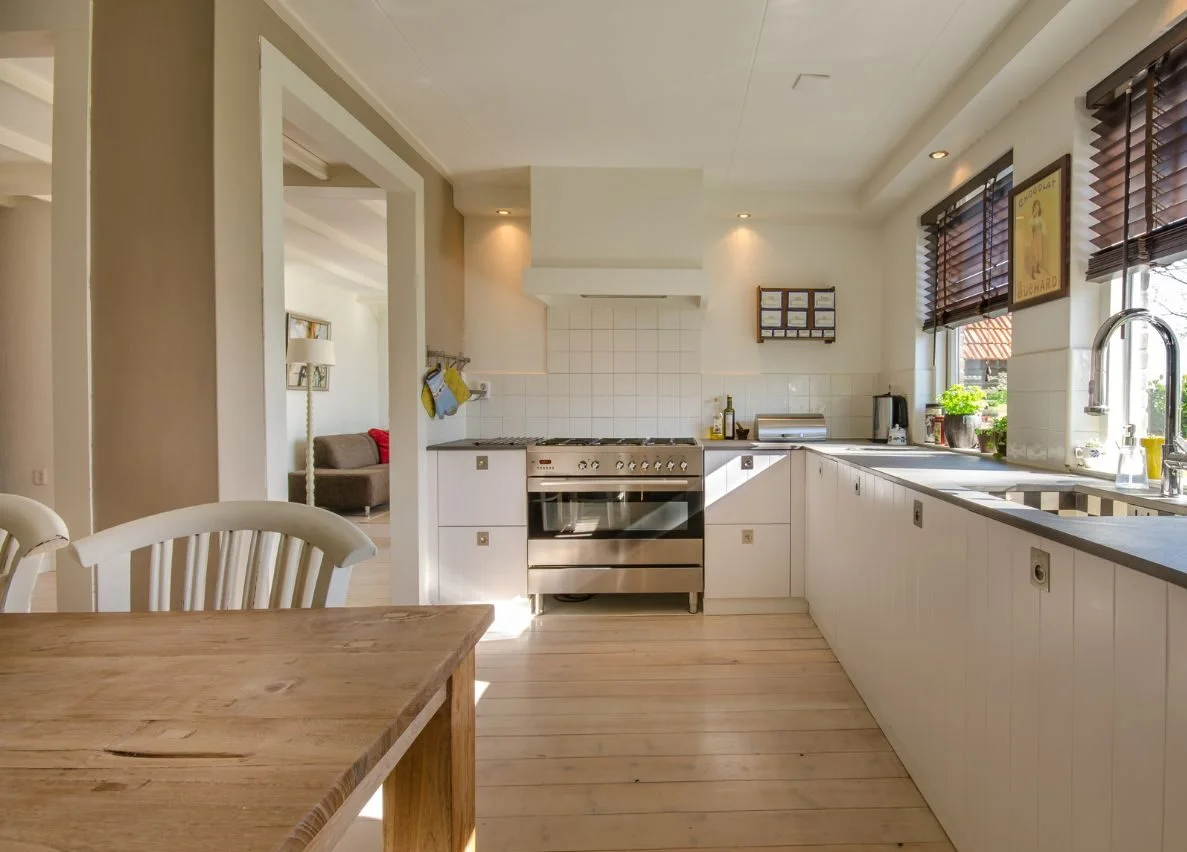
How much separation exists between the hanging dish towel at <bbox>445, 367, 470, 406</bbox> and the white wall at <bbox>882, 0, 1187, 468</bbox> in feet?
8.59

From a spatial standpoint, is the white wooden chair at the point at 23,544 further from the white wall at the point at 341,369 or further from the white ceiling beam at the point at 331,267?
the white wall at the point at 341,369

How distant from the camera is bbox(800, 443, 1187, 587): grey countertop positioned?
89 centimetres

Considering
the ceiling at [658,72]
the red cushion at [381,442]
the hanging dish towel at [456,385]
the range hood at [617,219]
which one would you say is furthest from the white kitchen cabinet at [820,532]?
the red cushion at [381,442]

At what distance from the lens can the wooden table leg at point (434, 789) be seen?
796 mm

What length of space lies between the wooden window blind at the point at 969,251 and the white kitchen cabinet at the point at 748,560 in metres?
1.37

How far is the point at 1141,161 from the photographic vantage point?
1.77 m

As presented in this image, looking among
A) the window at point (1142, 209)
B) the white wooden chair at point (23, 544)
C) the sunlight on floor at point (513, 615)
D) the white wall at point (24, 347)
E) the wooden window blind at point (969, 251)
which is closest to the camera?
the white wooden chair at point (23, 544)

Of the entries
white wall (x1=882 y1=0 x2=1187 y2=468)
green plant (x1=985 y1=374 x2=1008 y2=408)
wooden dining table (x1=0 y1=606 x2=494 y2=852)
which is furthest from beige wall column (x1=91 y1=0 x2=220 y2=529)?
green plant (x1=985 y1=374 x2=1008 y2=408)

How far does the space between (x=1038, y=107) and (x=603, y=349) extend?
7.45ft

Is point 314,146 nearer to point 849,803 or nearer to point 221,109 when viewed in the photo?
point 221,109

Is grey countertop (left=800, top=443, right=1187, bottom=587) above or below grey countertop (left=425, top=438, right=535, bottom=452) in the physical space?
below

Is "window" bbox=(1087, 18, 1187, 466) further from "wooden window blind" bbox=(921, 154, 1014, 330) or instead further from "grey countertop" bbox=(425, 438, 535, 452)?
"grey countertop" bbox=(425, 438, 535, 452)

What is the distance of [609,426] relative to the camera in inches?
145

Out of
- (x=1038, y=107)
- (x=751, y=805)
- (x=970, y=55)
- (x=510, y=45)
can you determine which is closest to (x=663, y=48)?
(x=510, y=45)
